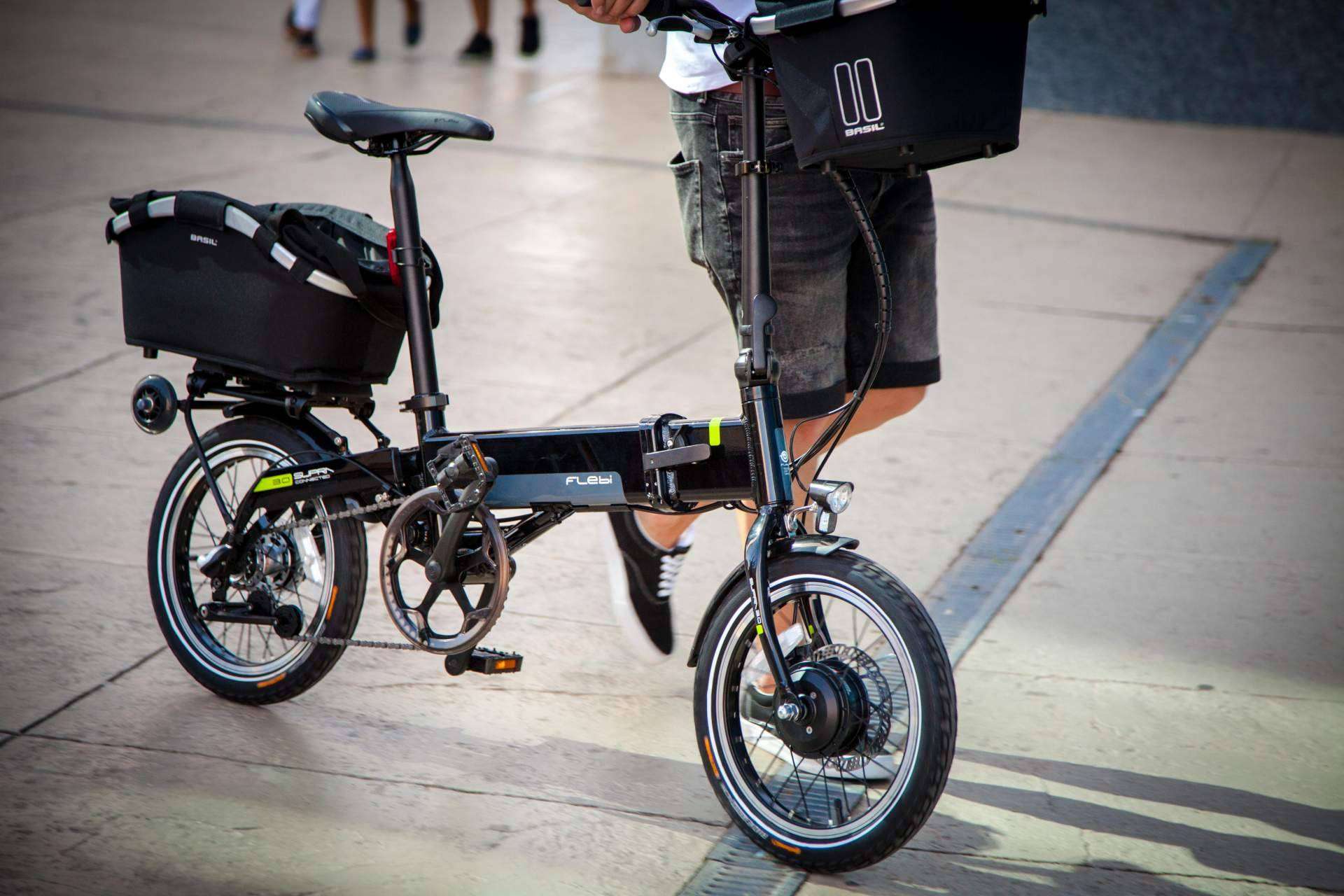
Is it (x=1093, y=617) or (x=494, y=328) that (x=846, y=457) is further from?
(x=494, y=328)

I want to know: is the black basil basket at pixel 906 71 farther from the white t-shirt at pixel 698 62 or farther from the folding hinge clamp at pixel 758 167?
the white t-shirt at pixel 698 62

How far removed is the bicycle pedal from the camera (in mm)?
3064

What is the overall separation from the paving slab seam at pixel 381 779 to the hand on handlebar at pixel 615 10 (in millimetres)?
1520

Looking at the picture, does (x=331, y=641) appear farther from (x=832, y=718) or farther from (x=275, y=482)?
(x=832, y=718)

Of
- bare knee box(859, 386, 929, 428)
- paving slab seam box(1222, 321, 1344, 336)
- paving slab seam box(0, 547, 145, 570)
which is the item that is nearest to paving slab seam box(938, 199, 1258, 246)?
paving slab seam box(1222, 321, 1344, 336)

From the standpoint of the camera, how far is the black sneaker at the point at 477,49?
490 inches

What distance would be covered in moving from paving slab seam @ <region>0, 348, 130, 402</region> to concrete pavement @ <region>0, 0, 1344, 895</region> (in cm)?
2

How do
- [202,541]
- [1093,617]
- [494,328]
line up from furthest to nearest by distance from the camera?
[494,328], [202,541], [1093,617]

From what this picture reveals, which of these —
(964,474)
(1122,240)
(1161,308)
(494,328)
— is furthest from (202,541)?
(1122,240)

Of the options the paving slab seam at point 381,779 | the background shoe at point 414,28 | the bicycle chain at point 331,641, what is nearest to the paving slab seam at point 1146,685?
the paving slab seam at point 381,779

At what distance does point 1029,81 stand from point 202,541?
8860 millimetres

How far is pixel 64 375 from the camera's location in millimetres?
5410

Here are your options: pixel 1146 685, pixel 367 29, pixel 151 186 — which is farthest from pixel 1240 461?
pixel 367 29

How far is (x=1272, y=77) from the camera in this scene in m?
10.9
